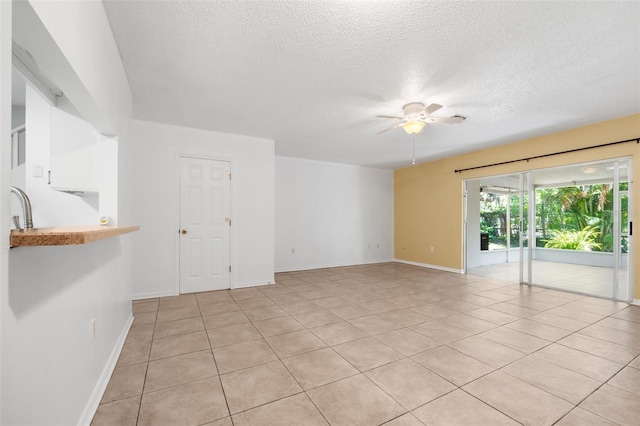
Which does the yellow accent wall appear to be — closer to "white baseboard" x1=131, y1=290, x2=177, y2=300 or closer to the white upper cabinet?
"white baseboard" x1=131, y1=290, x2=177, y2=300

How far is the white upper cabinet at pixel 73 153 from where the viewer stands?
1965mm

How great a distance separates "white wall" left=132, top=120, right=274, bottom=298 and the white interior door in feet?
0.36

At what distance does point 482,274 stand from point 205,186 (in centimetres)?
564

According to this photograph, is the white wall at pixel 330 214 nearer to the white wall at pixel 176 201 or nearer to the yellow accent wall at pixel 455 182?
the yellow accent wall at pixel 455 182

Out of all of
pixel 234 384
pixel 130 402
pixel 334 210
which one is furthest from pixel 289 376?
pixel 334 210

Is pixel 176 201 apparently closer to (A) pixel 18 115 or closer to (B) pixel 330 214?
(A) pixel 18 115

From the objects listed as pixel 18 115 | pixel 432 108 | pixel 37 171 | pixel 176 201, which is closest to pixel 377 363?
pixel 432 108

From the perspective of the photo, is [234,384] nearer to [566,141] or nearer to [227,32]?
[227,32]

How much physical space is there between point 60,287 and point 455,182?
631 centimetres

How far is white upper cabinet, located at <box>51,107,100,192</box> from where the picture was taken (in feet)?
6.45

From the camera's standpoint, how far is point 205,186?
14.3 feet

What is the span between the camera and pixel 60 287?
1263 millimetres

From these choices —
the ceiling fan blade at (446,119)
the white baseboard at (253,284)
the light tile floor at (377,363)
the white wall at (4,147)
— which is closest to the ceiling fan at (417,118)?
the ceiling fan blade at (446,119)

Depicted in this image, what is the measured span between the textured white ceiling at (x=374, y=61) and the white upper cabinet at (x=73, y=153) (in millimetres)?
766
